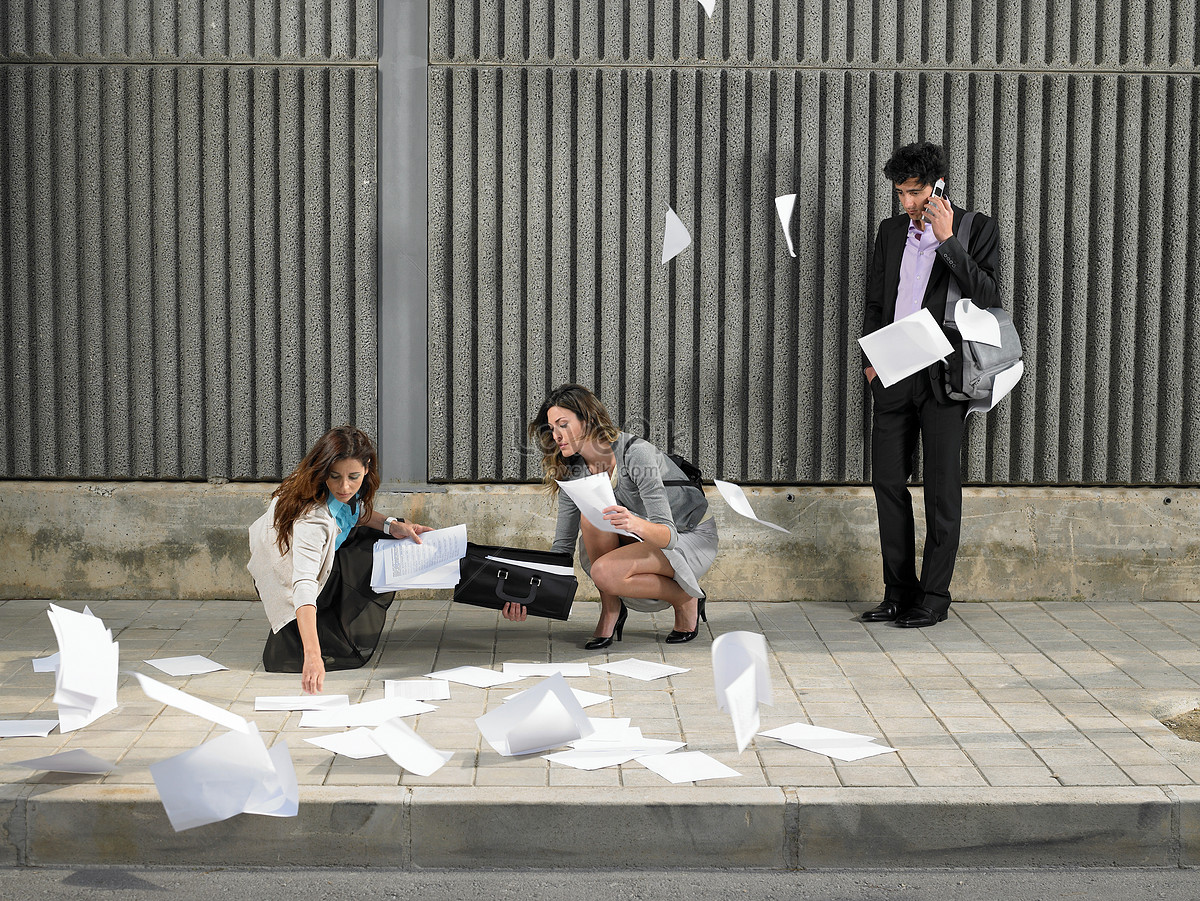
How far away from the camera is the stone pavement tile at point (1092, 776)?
3.91 metres

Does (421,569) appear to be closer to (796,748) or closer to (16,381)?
(796,748)

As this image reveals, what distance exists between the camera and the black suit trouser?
632 centimetres

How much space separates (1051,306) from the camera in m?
6.84

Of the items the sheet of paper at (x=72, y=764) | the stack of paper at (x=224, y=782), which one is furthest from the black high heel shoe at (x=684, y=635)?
the sheet of paper at (x=72, y=764)

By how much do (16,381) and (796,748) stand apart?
4.88 metres

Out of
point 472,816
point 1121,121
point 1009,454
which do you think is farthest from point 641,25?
point 472,816

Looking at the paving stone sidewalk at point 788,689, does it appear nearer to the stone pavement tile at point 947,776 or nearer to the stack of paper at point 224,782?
the stone pavement tile at point 947,776

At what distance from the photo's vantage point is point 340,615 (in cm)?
531

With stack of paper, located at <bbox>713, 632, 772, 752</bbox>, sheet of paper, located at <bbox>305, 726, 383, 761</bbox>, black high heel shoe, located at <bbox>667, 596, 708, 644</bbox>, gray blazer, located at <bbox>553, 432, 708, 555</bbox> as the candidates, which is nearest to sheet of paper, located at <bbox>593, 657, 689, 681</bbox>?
black high heel shoe, located at <bbox>667, 596, 708, 644</bbox>

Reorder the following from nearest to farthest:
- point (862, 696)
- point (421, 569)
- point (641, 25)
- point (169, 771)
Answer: point (169, 771), point (862, 696), point (421, 569), point (641, 25)

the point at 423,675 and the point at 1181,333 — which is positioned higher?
the point at 1181,333

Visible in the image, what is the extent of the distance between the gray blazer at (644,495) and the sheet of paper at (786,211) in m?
1.63

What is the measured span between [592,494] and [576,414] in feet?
1.46

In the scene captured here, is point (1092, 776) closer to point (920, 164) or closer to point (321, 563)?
point (321, 563)
